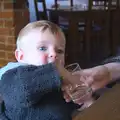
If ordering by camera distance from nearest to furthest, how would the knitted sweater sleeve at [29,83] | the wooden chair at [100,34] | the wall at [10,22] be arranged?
the knitted sweater sleeve at [29,83], the wall at [10,22], the wooden chair at [100,34]

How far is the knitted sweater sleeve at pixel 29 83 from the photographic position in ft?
2.41

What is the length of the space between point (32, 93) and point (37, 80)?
0.11ft

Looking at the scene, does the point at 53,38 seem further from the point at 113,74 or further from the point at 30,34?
→ the point at 113,74

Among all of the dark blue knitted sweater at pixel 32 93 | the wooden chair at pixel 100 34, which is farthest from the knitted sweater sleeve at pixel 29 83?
the wooden chair at pixel 100 34

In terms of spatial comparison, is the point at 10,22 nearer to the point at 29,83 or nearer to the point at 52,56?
the point at 52,56

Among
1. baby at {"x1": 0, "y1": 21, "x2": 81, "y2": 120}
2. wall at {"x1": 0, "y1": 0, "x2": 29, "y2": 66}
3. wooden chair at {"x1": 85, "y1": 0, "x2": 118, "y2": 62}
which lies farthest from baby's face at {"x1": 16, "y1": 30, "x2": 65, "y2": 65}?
wooden chair at {"x1": 85, "y1": 0, "x2": 118, "y2": 62}

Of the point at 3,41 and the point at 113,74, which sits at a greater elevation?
the point at 113,74

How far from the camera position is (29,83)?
0.74 m

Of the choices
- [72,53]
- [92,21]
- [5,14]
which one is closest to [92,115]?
[5,14]

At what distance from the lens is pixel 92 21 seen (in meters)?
3.78

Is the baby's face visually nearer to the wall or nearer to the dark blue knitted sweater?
the dark blue knitted sweater

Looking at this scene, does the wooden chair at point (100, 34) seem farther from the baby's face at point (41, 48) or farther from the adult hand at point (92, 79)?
the baby's face at point (41, 48)

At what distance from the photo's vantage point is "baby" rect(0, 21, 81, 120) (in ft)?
2.43

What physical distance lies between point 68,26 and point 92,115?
3017 millimetres
